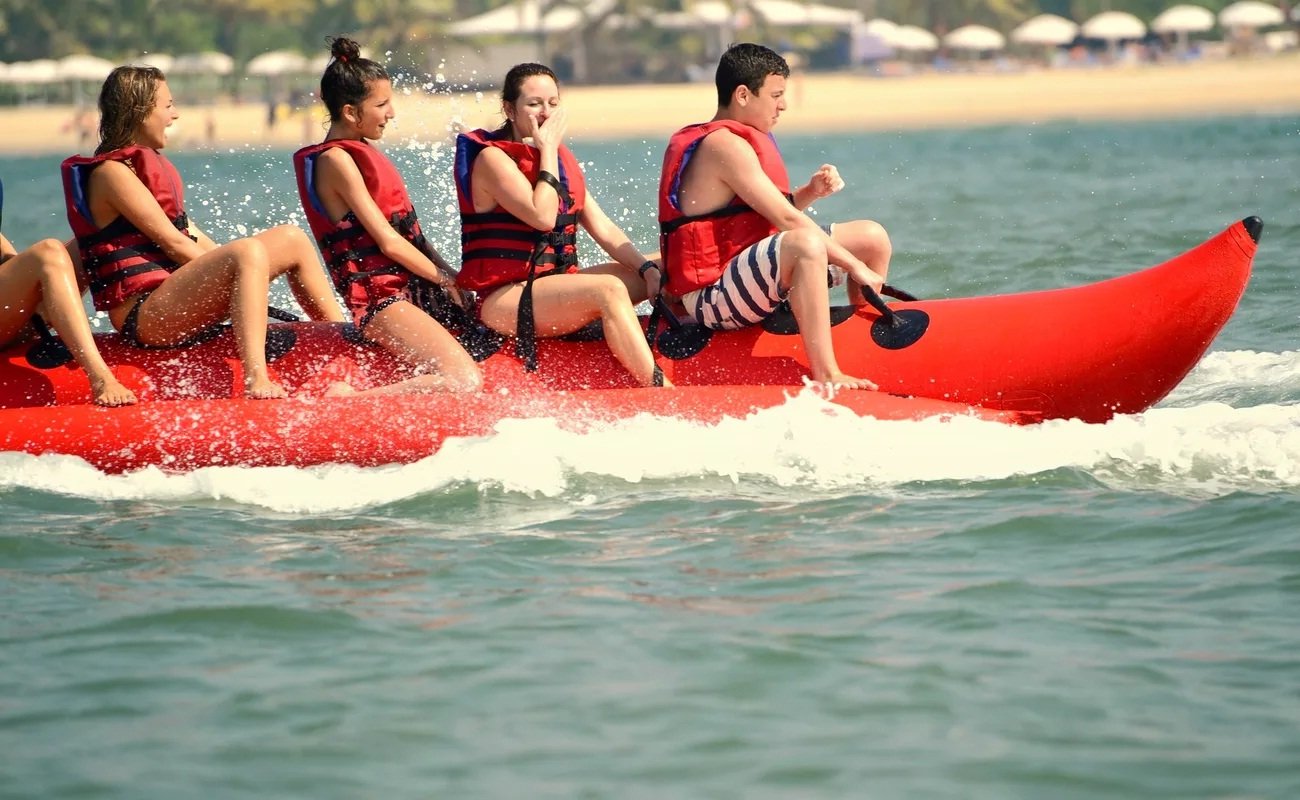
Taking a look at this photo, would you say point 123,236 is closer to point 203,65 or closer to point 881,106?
point 881,106

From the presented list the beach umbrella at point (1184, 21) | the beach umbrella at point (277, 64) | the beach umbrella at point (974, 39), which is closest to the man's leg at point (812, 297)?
the beach umbrella at point (277, 64)

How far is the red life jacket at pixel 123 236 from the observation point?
17.3 feet

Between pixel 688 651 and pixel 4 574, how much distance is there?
1.98 m

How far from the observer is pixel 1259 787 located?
3.18 meters

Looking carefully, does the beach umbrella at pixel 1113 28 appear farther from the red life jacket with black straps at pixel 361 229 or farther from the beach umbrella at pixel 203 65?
the red life jacket with black straps at pixel 361 229

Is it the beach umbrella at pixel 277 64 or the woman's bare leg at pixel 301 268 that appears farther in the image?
the beach umbrella at pixel 277 64

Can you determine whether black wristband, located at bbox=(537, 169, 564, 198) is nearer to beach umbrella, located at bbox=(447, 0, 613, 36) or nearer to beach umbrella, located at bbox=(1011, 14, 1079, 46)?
beach umbrella, located at bbox=(447, 0, 613, 36)

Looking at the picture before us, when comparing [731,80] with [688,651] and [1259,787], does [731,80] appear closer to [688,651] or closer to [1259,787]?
[688,651]

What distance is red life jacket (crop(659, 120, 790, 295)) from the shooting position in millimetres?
5367

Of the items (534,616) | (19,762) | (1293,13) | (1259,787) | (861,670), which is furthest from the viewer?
(1293,13)

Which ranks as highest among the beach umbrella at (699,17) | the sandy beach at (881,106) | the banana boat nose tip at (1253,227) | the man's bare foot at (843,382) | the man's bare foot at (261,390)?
the beach umbrella at (699,17)

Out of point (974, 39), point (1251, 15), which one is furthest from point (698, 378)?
point (974, 39)

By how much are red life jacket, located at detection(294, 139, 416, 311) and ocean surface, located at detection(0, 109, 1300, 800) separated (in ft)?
1.96

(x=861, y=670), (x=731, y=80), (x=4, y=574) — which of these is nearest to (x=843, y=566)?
(x=861, y=670)
